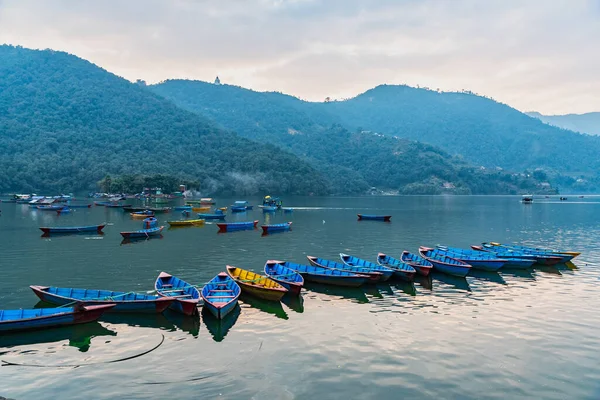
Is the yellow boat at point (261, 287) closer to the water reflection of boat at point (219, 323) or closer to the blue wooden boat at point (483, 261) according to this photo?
the water reflection of boat at point (219, 323)

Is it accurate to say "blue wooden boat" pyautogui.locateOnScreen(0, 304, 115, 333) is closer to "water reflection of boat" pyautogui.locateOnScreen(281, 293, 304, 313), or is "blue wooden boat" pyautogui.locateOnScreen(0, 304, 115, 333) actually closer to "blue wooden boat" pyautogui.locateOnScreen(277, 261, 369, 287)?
"water reflection of boat" pyautogui.locateOnScreen(281, 293, 304, 313)

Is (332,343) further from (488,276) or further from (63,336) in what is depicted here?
(488,276)

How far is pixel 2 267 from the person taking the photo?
43500 mm

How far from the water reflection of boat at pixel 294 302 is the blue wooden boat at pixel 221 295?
12.3 feet

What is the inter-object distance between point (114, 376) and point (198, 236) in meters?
49.9

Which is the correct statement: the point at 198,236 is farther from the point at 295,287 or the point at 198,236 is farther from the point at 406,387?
the point at 406,387

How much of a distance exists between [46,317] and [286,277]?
17.1m

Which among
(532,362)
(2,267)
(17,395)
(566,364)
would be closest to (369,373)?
(532,362)

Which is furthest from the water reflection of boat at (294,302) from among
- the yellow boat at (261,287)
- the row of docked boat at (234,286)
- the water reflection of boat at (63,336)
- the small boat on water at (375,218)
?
the small boat on water at (375,218)

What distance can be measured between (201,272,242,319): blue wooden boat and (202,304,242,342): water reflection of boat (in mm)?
376

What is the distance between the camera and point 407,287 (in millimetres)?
36906

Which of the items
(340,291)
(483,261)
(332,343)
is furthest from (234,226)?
(332,343)

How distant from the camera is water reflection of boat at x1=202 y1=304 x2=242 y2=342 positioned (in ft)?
83.6

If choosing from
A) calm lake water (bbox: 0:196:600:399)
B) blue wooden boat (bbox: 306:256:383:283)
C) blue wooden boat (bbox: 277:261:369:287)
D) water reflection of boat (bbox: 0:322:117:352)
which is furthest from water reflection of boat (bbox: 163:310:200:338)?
blue wooden boat (bbox: 306:256:383:283)
